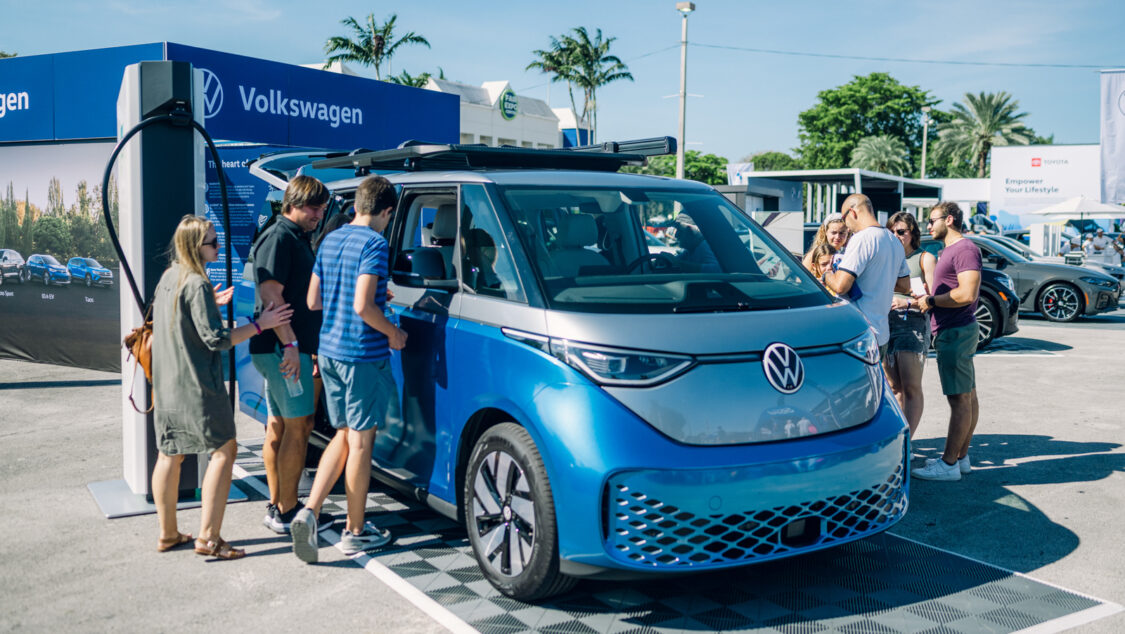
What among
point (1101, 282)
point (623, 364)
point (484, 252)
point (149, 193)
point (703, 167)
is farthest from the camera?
point (703, 167)

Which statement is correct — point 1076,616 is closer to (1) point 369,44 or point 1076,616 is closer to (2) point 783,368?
(2) point 783,368

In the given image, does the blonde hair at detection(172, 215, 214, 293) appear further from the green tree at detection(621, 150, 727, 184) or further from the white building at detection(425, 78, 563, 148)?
the white building at detection(425, 78, 563, 148)

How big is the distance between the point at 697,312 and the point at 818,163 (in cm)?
7842

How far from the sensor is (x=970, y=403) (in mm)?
6188

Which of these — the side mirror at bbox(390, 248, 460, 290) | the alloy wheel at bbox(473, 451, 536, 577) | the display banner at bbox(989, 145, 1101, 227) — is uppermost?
the display banner at bbox(989, 145, 1101, 227)

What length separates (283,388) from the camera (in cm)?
488

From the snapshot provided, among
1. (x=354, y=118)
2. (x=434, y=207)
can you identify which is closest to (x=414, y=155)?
(x=434, y=207)

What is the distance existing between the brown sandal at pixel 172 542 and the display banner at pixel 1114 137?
1164 centimetres

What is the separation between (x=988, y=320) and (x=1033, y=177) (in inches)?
1611

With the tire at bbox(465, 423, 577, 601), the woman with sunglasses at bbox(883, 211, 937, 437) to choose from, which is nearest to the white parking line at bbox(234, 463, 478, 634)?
the tire at bbox(465, 423, 577, 601)

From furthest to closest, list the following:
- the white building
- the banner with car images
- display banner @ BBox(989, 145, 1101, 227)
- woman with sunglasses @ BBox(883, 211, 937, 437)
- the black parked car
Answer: the white building → display banner @ BBox(989, 145, 1101, 227) → the black parked car → the banner with car images → woman with sunglasses @ BBox(883, 211, 937, 437)

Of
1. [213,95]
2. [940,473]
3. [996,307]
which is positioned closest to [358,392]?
[940,473]

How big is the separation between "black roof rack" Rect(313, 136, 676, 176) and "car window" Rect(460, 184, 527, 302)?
1.71 ft

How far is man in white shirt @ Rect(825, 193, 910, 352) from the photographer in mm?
5742
